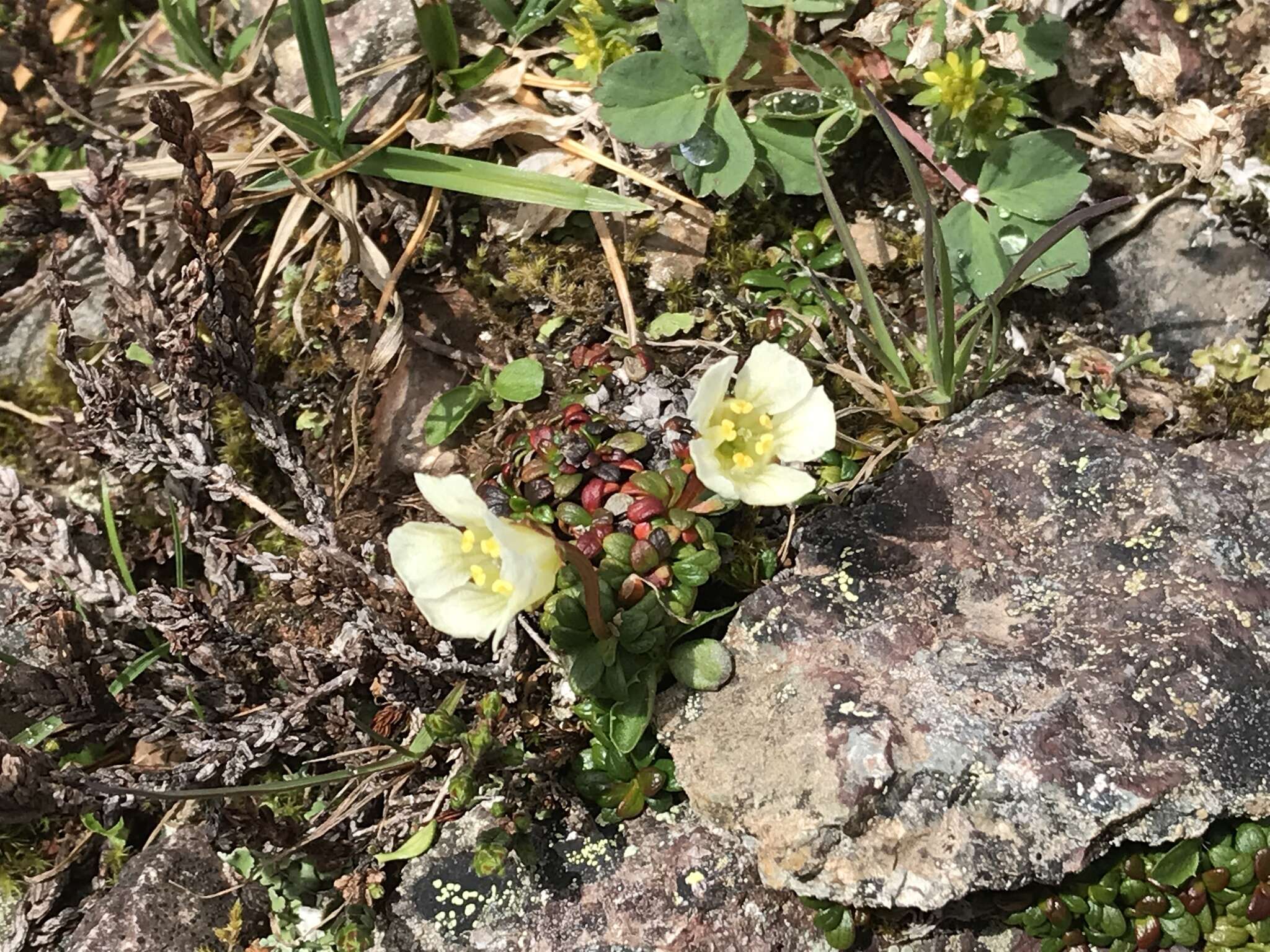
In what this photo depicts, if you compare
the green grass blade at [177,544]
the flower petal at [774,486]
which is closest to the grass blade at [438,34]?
the green grass blade at [177,544]

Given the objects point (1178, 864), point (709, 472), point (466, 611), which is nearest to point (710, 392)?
point (709, 472)

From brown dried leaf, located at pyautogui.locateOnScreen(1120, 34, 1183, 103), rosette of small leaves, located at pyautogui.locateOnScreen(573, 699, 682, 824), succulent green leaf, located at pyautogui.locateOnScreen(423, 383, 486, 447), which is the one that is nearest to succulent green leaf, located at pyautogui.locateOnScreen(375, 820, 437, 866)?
rosette of small leaves, located at pyautogui.locateOnScreen(573, 699, 682, 824)

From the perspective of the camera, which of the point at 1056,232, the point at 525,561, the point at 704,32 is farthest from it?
the point at 704,32

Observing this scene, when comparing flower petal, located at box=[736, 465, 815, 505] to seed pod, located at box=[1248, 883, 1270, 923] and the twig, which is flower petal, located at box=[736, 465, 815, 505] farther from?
seed pod, located at box=[1248, 883, 1270, 923]

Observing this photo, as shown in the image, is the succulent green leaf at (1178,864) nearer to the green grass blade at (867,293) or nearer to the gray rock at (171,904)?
the green grass blade at (867,293)

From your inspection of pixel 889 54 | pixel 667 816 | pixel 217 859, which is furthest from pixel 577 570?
pixel 889 54

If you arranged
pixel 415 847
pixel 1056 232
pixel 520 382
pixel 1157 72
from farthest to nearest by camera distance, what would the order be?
pixel 520 382
pixel 1157 72
pixel 415 847
pixel 1056 232

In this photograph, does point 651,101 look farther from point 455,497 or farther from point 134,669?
point 134,669

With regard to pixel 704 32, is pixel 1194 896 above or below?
below
